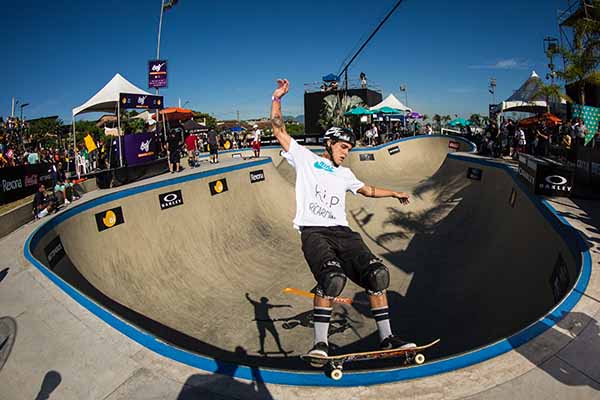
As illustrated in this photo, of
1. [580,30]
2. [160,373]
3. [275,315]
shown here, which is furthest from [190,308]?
[580,30]

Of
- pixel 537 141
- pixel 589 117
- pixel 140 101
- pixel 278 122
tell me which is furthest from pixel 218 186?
pixel 589 117

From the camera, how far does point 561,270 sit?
5336mm

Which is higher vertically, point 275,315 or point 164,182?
point 164,182

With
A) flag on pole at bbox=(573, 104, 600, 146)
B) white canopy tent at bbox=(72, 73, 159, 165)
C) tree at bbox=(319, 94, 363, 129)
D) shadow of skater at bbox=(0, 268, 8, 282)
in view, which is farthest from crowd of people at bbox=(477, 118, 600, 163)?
tree at bbox=(319, 94, 363, 129)

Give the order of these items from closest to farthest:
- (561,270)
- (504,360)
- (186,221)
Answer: (504,360) < (561,270) < (186,221)

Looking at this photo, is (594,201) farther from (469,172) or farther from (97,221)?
(97,221)

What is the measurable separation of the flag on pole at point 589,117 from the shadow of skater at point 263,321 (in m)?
14.6

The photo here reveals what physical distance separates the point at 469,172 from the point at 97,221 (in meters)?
14.1

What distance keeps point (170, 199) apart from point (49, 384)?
28.8 feet

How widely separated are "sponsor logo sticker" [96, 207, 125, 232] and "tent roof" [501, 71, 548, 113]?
27163 mm

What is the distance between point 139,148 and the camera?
1600cm

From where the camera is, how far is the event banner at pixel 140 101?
50.7ft

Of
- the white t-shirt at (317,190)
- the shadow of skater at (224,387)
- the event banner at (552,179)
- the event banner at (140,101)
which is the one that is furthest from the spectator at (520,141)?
the shadow of skater at (224,387)

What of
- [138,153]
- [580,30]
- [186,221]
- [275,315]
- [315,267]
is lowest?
[275,315]
